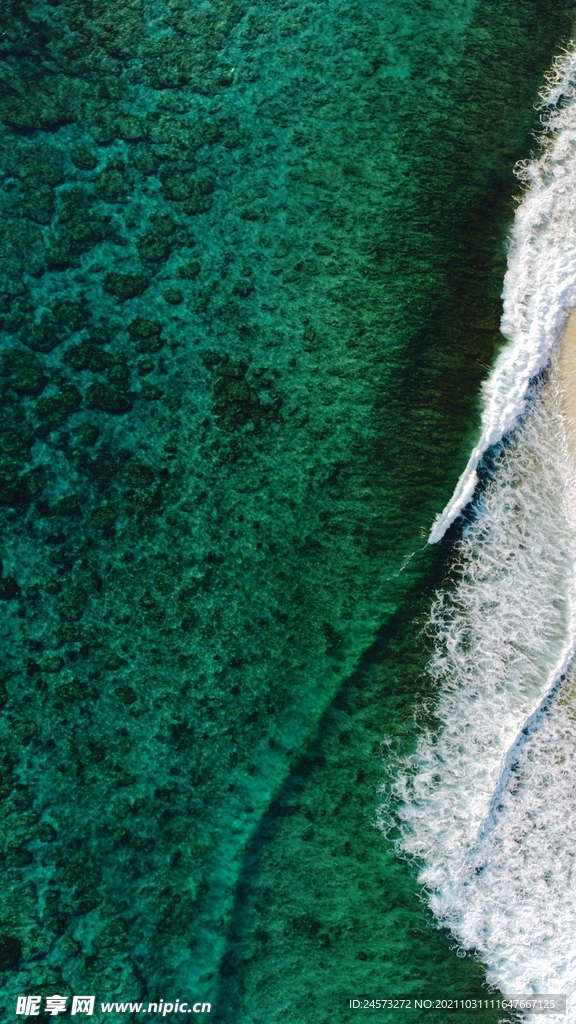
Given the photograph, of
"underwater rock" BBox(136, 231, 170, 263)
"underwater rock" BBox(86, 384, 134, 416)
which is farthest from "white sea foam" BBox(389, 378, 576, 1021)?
"underwater rock" BBox(136, 231, 170, 263)

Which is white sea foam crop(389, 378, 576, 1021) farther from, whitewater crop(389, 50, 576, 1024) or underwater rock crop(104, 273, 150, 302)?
underwater rock crop(104, 273, 150, 302)

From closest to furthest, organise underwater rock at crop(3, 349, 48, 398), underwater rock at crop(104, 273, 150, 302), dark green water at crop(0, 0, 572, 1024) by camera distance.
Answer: dark green water at crop(0, 0, 572, 1024) → underwater rock at crop(3, 349, 48, 398) → underwater rock at crop(104, 273, 150, 302)

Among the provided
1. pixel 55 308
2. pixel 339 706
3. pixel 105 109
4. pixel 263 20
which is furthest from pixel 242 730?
pixel 263 20

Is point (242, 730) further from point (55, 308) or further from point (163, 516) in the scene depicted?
point (55, 308)

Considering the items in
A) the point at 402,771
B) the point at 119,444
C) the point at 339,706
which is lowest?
the point at 402,771

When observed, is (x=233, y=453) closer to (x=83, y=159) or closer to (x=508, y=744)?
(x=83, y=159)

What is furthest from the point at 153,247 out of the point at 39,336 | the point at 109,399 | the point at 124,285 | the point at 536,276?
the point at 536,276
